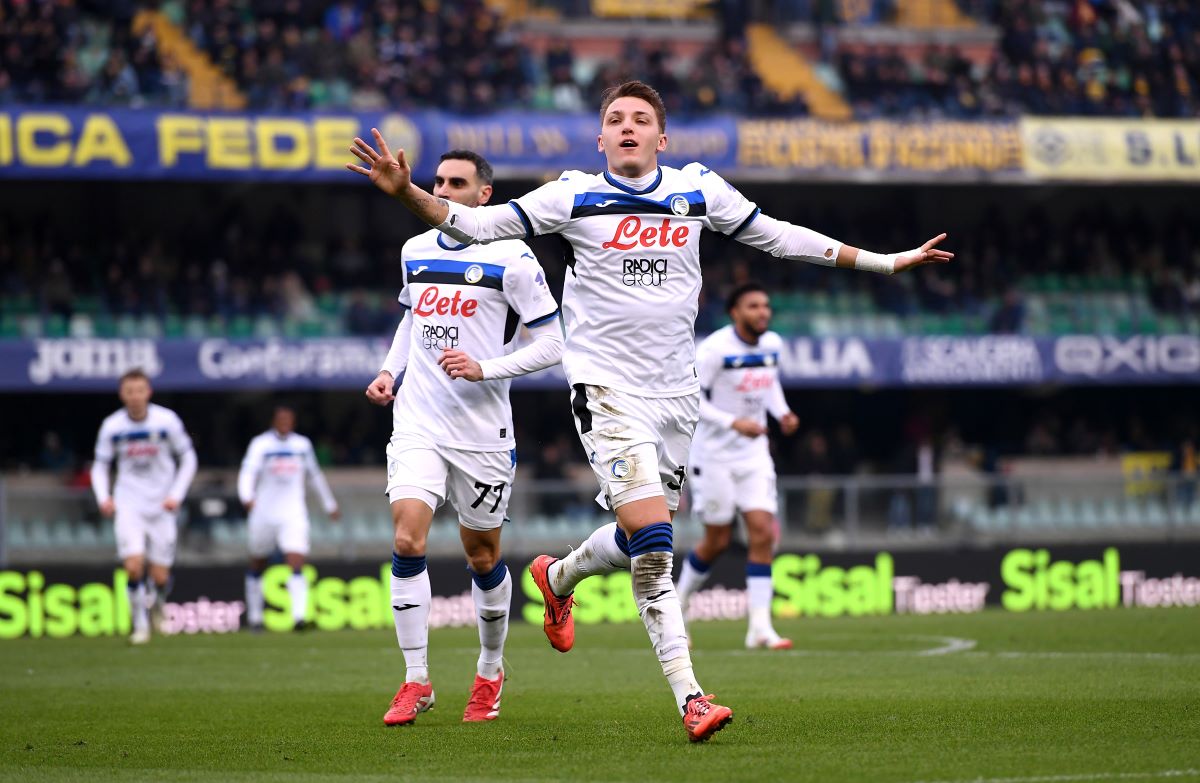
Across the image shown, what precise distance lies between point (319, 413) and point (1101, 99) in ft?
49.3

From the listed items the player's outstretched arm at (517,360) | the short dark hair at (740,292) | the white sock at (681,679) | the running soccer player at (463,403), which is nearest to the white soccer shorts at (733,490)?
the short dark hair at (740,292)

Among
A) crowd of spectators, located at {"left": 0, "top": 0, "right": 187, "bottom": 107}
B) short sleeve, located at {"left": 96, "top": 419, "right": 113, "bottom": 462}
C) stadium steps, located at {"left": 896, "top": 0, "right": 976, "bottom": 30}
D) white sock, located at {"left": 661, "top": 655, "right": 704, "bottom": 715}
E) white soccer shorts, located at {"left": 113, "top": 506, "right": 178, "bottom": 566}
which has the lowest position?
white soccer shorts, located at {"left": 113, "top": 506, "right": 178, "bottom": 566}

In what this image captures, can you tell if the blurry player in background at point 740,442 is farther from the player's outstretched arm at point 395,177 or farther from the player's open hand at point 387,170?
the player's open hand at point 387,170

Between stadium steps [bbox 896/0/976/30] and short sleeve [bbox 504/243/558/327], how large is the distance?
90.9ft

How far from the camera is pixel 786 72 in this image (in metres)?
33.8

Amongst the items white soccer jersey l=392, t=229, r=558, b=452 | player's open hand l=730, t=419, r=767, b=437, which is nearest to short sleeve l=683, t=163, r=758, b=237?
white soccer jersey l=392, t=229, r=558, b=452

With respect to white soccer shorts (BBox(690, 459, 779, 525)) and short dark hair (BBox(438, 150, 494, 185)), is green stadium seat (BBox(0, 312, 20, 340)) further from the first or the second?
short dark hair (BBox(438, 150, 494, 185))

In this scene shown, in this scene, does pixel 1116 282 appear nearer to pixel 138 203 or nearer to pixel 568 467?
pixel 568 467

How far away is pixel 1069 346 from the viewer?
30.6 meters

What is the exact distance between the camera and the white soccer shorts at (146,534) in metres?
17.1

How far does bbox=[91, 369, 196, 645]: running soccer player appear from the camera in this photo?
55.0 ft

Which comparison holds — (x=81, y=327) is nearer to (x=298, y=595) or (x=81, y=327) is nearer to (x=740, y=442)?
(x=298, y=595)

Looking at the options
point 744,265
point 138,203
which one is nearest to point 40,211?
point 138,203

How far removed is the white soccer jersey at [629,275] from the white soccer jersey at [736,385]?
22.1ft
